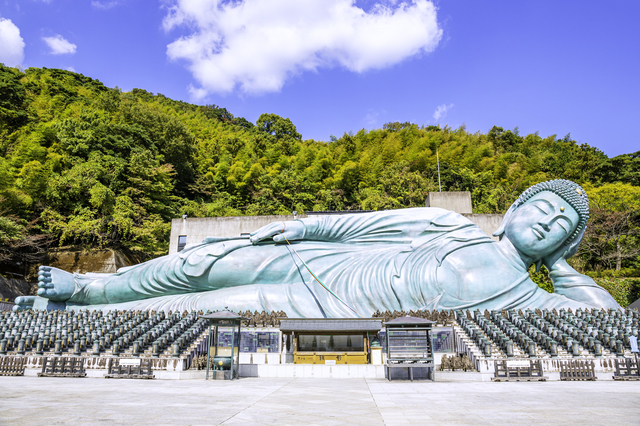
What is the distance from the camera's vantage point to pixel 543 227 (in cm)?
1416

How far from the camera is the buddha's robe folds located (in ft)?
44.8

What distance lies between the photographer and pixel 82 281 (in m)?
15.0

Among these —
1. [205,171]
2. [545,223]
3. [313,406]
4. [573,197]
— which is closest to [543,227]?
[545,223]

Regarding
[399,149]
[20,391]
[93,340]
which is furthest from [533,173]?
[20,391]

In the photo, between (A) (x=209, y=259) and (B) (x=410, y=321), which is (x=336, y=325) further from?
(A) (x=209, y=259)

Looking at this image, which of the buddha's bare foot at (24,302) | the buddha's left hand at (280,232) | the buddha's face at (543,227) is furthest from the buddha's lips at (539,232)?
the buddha's bare foot at (24,302)

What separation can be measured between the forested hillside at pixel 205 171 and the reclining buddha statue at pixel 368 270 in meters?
11.0

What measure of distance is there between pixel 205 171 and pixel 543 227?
34.3m

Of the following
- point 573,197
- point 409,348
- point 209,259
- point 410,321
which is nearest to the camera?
point 410,321

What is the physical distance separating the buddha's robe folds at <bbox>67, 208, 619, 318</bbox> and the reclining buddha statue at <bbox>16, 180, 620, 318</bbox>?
34 mm

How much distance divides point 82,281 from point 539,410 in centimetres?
1485

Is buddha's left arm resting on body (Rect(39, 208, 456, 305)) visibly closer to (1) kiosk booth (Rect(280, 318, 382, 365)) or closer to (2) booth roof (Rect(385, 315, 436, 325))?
(1) kiosk booth (Rect(280, 318, 382, 365))

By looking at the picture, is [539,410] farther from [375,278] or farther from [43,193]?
[43,193]

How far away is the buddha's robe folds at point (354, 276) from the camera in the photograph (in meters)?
13.6
